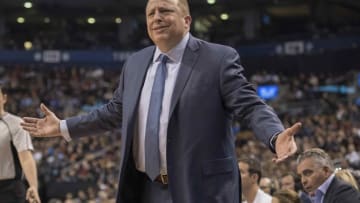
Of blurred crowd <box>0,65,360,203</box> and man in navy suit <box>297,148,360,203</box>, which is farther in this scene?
blurred crowd <box>0,65,360,203</box>

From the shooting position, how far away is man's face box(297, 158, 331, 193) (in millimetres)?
4852

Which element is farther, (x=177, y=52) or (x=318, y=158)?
(x=318, y=158)

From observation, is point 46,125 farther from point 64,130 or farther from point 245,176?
point 245,176

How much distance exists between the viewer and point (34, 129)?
335 cm

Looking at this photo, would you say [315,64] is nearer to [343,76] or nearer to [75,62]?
[343,76]

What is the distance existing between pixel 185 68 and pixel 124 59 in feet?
81.9

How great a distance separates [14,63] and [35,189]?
923 inches

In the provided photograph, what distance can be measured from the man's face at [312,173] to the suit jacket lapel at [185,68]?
2058 mm

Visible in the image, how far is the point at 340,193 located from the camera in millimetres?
4660

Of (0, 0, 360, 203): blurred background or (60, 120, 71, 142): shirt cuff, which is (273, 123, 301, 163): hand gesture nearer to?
(60, 120, 71, 142): shirt cuff

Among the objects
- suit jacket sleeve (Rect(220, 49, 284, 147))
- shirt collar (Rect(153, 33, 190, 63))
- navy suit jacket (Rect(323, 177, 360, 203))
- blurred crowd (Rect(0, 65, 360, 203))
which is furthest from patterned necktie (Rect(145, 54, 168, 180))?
blurred crowd (Rect(0, 65, 360, 203))

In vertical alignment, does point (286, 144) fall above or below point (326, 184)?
above

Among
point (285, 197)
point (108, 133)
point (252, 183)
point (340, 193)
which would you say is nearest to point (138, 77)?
point (340, 193)

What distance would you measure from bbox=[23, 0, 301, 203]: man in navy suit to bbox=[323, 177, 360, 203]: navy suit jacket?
179 cm
